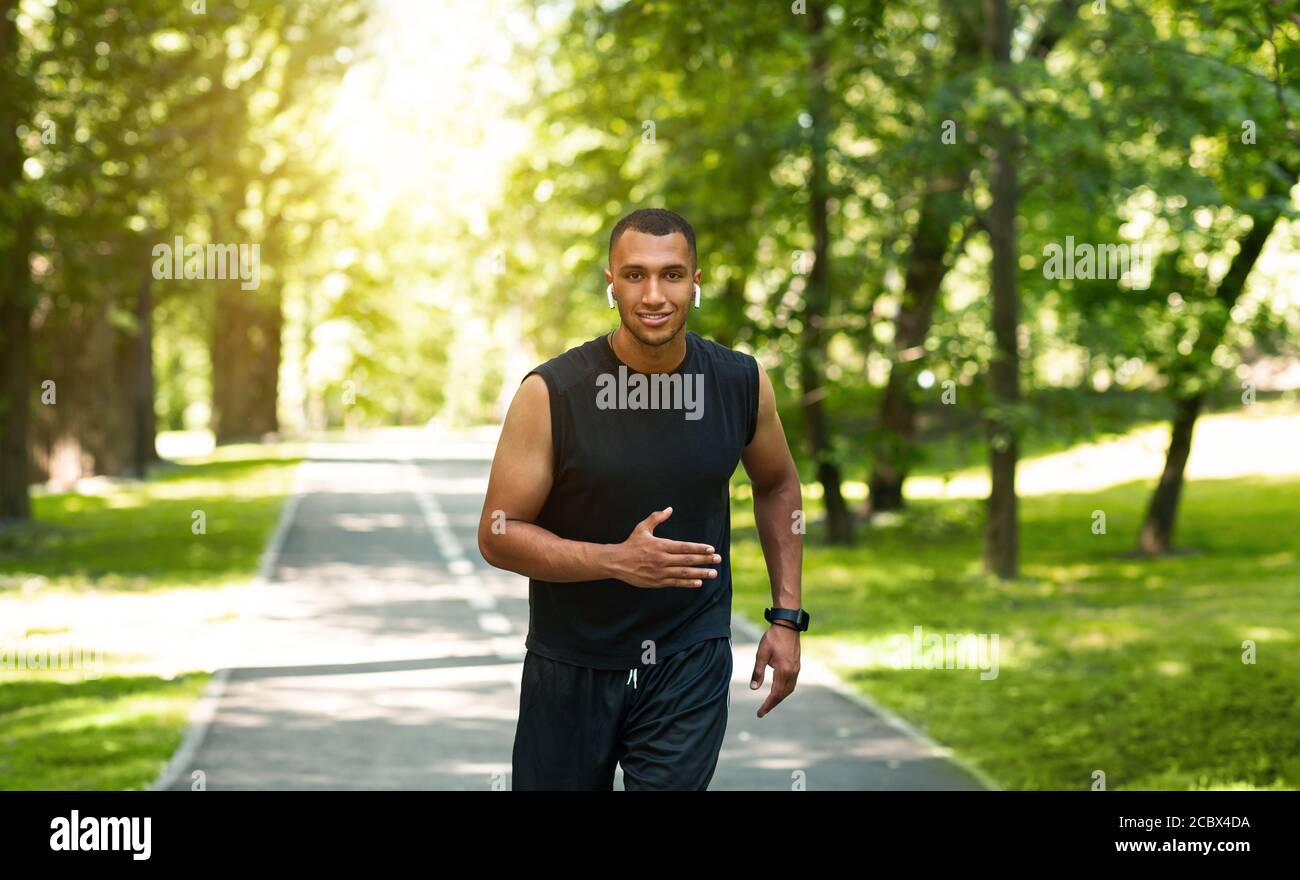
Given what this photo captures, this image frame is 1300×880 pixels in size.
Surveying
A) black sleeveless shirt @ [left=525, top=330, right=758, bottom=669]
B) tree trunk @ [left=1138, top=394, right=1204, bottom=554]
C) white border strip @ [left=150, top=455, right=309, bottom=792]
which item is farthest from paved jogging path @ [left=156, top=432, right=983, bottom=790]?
tree trunk @ [left=1138, top=394, right=1204, bottom=554]

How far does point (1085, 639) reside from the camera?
516 inches

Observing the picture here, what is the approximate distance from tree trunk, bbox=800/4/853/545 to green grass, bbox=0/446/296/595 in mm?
6286

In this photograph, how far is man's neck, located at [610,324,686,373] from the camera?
4.03 m

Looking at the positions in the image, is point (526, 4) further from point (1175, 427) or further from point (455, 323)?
point (455, 323)

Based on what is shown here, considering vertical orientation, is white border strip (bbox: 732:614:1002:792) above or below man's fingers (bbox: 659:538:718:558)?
below

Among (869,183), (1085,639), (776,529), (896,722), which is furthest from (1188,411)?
(776,529)

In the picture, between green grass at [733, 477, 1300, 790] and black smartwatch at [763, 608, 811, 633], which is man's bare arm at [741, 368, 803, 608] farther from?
green grass at [733, 477, 1300, 790]

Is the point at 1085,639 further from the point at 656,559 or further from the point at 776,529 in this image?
the point at 656,559

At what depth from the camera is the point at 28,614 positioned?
1399 cm

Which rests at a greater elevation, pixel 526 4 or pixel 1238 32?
pixel 526 4

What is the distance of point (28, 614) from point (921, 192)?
952 cm

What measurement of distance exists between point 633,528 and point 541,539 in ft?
0.76

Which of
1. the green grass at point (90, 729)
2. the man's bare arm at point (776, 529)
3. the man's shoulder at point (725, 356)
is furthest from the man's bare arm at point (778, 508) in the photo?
the green grass at point (90, 729)

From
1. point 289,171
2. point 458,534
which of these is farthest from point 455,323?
point 458,534
